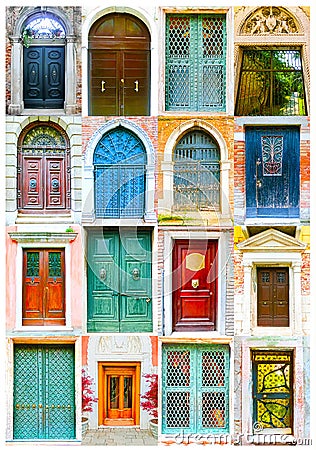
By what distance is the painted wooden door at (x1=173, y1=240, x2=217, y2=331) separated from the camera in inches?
154

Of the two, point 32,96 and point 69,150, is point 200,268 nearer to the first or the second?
point 69,150

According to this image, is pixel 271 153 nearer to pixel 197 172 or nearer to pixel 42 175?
pixel 197 172

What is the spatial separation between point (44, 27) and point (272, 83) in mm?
1573

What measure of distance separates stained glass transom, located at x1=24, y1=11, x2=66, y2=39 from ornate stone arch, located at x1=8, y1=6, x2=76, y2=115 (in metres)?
0.05

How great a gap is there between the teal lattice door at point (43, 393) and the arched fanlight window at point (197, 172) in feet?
4.15

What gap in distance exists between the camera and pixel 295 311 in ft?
12.8

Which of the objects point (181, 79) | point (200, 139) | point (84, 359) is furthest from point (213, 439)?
A: point (181, 79)

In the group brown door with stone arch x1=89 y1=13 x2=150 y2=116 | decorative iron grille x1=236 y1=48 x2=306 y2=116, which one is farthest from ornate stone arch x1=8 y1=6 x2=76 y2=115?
decorative iron grille x1=236 y1=48 x2=306 y2=116

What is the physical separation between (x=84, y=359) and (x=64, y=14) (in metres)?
2.28

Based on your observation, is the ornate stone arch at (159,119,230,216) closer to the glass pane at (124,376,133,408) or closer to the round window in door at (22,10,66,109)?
the round window in door at (22,10,66,109)

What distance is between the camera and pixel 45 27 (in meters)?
3.94

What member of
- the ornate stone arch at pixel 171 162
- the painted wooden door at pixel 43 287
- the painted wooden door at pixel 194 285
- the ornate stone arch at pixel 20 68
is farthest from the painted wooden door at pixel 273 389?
the ornate stone arch at pixel 20 68

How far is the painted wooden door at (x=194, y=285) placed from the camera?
3908 millimetres

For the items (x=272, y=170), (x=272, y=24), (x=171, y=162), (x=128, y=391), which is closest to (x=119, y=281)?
(x=128, y=391)
